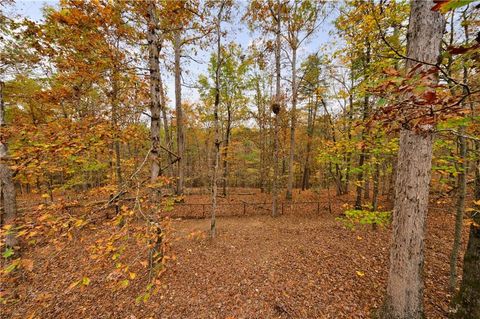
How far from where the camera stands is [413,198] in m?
2.98

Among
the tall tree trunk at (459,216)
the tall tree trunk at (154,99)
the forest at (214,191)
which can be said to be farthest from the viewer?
the tall tree trunk at (154,99)

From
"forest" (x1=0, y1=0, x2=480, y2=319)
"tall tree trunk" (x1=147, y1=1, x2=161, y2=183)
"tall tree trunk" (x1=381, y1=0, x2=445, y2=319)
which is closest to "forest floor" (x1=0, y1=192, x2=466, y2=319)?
"forest" (x1=0, y1=0, x2=480, y2=319)

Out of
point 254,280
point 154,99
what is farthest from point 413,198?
point 154,99

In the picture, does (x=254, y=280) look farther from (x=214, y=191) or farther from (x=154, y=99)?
(x=154, y=99)

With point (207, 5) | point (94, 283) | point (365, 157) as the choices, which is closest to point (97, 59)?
point (207, 5)

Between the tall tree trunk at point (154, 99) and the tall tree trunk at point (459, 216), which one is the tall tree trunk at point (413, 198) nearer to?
the tall tree trunk at point (459, 216)

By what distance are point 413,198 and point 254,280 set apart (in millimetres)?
4046

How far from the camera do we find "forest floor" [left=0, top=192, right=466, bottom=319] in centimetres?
414

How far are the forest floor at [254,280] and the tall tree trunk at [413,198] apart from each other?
1162mm

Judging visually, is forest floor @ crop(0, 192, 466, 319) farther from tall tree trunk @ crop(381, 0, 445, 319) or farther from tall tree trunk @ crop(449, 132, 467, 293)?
tall tree trunk @ crop(381, 0, 445, 319)

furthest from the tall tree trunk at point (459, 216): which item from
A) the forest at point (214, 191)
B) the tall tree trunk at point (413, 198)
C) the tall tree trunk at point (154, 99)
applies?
the tall tree trunk at point (154, 99)

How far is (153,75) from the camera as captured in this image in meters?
4.34

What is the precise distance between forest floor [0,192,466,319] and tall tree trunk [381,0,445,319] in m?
1.16

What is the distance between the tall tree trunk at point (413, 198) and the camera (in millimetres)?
2766
